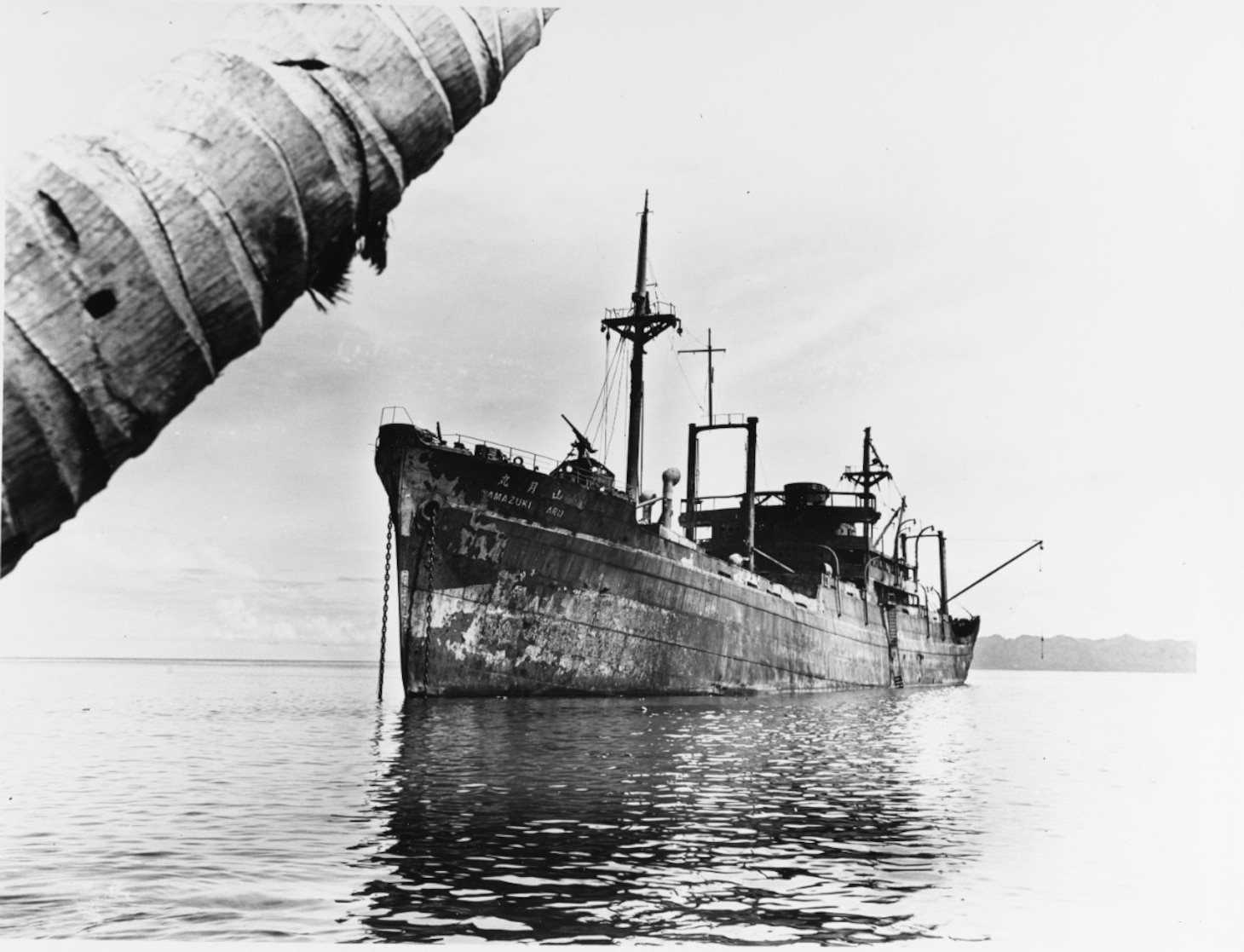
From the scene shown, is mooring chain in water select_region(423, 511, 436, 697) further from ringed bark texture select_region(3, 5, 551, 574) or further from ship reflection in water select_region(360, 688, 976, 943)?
ringed bark texture select_region(3, 5, 551, 574)

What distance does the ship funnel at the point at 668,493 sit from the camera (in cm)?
2342

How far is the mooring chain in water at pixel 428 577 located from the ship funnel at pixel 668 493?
5547 millimetres

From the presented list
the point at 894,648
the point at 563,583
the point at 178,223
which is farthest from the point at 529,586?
the point at 894,648

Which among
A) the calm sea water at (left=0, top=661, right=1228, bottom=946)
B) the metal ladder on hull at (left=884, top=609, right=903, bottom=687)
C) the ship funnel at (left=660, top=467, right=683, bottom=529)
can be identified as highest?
the ship funnel at (left=660, top=467, right=683, bottom=529)

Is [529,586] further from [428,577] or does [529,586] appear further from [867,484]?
[867,484]

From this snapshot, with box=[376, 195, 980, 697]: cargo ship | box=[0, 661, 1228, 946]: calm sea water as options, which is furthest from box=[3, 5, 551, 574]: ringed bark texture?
box=[376, 195, 980, 697]: cargo ship

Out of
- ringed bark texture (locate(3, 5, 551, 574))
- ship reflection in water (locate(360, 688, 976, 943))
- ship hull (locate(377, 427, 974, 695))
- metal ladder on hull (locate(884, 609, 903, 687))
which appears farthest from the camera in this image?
metal ladder on hull (locate(884, 609, 903, 687))

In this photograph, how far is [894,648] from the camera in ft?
120

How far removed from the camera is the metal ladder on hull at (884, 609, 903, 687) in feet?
119

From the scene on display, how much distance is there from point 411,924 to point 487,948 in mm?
627

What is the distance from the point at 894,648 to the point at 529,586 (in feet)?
67.5

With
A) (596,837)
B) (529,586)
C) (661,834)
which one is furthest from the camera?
(529,586)

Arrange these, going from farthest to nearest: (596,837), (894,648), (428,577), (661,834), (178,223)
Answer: (894,648)
(428,577)
(661,834)
(596,837)
(178,223)

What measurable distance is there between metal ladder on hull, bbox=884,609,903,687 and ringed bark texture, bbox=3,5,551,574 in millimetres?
36539
